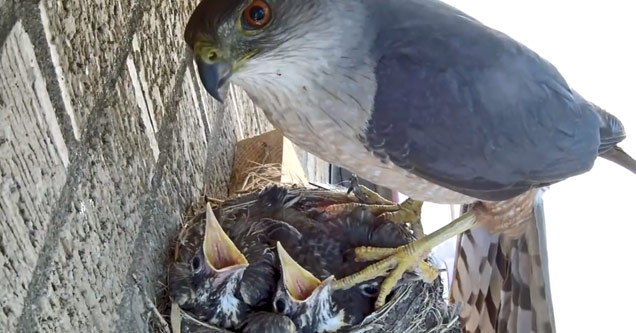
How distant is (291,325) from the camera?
1378 millimetres

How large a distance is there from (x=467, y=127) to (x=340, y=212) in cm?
35

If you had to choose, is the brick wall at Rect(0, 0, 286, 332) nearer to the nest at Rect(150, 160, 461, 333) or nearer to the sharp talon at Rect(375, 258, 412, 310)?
the nest at Rect(150, 160, 461, 333)

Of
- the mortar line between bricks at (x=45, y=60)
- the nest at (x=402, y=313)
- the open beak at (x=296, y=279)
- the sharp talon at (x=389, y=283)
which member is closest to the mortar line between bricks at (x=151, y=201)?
the nest at (x=402, y=313)

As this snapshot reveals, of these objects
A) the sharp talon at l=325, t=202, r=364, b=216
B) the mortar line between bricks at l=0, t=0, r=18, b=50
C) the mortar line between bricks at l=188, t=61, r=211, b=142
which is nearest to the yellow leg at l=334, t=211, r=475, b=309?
the sharp talon at l=325, t=202, r=364, b=216

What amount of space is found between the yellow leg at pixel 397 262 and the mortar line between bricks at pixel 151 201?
1.28 feet

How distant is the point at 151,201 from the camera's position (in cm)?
143

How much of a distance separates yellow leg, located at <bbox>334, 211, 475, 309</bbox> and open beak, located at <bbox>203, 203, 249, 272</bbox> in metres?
0.21

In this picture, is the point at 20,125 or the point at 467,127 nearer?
the point at 20,125

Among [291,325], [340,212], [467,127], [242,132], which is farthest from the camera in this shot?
[242,132]

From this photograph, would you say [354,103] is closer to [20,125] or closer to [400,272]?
[400,272]

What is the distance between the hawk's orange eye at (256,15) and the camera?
4.16 ft

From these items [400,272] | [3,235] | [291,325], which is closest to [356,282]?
[400,272]

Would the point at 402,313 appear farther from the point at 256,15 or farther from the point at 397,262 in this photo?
Result: the point at 256,15

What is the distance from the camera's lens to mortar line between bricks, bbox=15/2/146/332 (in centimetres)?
94
